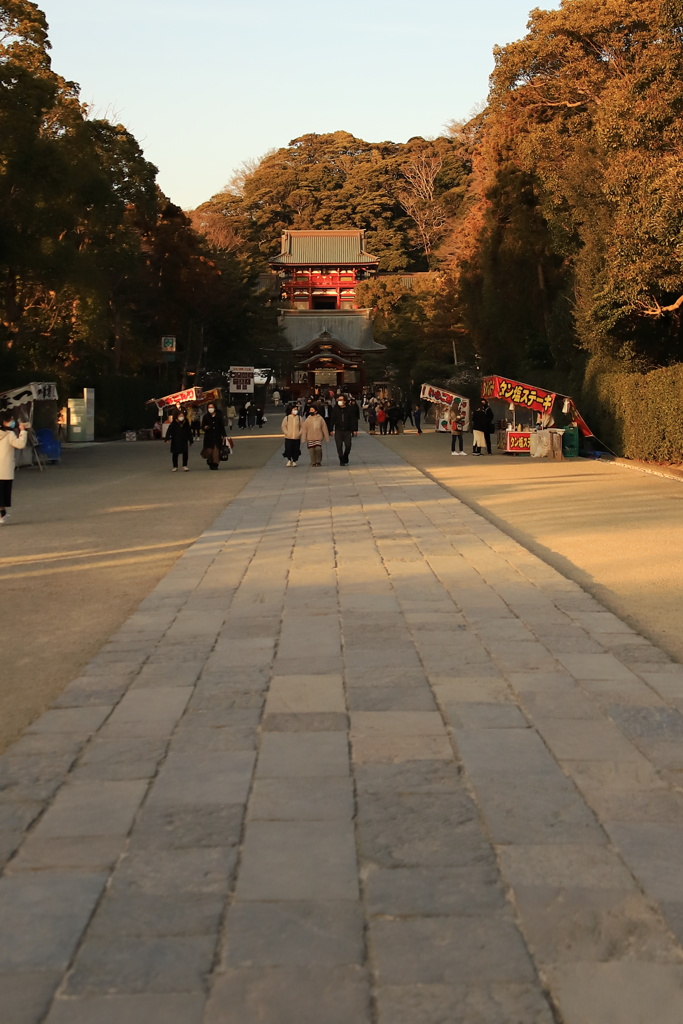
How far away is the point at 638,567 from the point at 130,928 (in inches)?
282

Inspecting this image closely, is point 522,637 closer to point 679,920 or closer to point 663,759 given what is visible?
point 663,759

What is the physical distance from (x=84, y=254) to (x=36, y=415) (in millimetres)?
6802

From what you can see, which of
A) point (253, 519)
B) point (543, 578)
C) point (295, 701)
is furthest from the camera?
point (253, 519)

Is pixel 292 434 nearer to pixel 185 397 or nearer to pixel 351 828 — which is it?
pixel 185 397

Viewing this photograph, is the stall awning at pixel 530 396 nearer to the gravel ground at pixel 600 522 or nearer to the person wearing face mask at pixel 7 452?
the gravel ground at pixel 600 522

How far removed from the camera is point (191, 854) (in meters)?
3.37

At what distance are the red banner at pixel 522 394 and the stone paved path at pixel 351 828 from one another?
65.3ft

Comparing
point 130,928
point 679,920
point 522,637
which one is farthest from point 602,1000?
point 522,637

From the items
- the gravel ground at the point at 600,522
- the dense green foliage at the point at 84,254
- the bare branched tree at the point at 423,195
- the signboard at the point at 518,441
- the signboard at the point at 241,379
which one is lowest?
the gravel ground at the point at 600,522

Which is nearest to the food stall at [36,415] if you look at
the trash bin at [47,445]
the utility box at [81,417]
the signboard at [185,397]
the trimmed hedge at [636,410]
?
the trash bin at [47,445]

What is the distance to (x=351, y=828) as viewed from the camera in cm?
358

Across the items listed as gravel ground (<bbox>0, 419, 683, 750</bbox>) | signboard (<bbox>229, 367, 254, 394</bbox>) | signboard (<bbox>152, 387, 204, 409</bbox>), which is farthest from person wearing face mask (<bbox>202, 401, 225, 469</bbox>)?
signboard (<bbox>229, 367, 254, 394</bbox>)

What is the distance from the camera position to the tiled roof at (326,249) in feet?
264

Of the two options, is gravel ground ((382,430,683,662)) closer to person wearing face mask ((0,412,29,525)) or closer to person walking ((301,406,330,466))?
person walking ((301,406,330,466))
